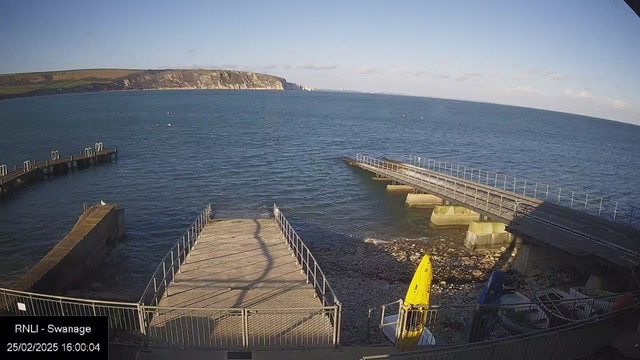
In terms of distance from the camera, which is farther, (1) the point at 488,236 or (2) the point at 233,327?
(1) the point at 488,236

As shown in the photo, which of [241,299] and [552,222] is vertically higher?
[552,222]

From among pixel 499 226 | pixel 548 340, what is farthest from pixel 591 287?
pixel 548 340

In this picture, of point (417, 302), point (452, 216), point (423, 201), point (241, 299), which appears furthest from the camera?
point (423, 201)

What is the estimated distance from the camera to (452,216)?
92.0ft

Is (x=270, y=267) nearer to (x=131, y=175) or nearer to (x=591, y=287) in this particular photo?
(x=591, y=287)

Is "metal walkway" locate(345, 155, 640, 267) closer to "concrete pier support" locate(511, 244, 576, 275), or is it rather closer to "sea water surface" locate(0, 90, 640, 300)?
"concrete pier support" locate(511, 244, 576, 275)

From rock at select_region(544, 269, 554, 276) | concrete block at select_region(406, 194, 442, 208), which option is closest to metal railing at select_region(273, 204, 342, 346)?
rock at select_region(544, 269, 554, 276)

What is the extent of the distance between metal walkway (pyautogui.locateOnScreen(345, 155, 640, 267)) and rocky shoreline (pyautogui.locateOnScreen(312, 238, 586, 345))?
1.84 m

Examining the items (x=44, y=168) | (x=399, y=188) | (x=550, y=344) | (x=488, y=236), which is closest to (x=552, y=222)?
(x=488, y=236)

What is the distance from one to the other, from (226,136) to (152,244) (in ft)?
161

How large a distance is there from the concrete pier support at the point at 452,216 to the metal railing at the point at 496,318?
14197 millimetres

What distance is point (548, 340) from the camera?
302 inches

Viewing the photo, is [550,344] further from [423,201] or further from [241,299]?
[423,201]

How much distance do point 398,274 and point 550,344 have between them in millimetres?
12487
